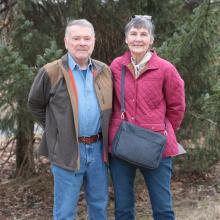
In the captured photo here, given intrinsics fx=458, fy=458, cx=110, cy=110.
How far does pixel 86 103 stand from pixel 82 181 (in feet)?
2.21

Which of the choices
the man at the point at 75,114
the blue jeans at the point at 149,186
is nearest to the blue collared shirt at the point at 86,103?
the man at the point at 75,114

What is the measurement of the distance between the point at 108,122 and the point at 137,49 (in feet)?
2.09

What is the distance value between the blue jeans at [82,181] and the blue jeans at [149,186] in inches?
4.9

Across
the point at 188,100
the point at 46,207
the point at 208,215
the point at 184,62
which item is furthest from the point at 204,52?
the point at 46,207

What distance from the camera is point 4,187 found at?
25.3ft

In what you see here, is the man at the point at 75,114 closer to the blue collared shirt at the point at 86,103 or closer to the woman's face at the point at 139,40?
the blue collared shirt at the point at 86,103

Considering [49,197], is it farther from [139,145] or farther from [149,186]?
[139,145]

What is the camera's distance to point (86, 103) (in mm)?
3613

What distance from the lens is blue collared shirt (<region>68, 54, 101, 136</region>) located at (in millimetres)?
3604

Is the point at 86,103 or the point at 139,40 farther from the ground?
the point at 139,40

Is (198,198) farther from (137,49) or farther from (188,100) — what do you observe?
(137,49)

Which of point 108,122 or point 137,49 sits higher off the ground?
point 137,49

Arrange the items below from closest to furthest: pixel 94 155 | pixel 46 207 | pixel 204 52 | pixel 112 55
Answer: pixel 94 155 → pixel 204 52 → pixel 112 55 → pixel 46 207

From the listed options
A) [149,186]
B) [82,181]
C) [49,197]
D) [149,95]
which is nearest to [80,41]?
[149,95]
